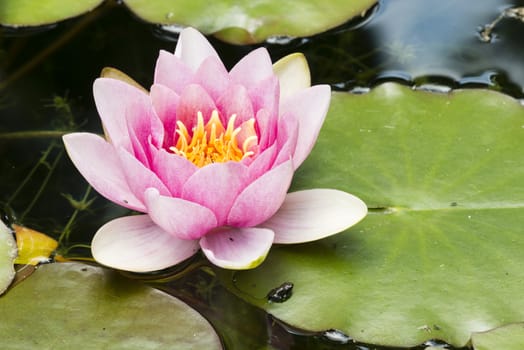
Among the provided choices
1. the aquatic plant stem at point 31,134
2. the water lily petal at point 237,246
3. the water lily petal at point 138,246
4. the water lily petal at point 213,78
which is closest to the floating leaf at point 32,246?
the water lily petal at point 138,246

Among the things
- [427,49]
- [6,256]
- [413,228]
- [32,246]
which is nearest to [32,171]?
[32,246]

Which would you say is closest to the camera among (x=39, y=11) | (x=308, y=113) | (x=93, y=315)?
(x=93, y=315)

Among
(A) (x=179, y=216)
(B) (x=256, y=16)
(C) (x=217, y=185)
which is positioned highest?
(B) (x=256, y=16)

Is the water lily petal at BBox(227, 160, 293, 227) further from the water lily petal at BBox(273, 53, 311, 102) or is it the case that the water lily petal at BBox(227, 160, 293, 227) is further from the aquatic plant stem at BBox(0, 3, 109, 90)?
the aquatic plant stem at BBox(0, 3, 109, 90)

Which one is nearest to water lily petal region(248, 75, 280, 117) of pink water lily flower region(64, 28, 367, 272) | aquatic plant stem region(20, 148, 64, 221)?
pink water lily flower region(64, 28, 367, 272)

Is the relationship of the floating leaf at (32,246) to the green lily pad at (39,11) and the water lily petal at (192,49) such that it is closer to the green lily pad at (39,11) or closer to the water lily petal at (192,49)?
the water lily petal at (192,49)

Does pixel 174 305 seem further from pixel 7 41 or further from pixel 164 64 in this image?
pixel 7 41

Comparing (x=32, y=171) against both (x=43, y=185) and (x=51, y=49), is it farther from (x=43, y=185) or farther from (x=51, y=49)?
(x=51, y=49)

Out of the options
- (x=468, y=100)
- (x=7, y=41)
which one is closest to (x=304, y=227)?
(x=468, y=100)
